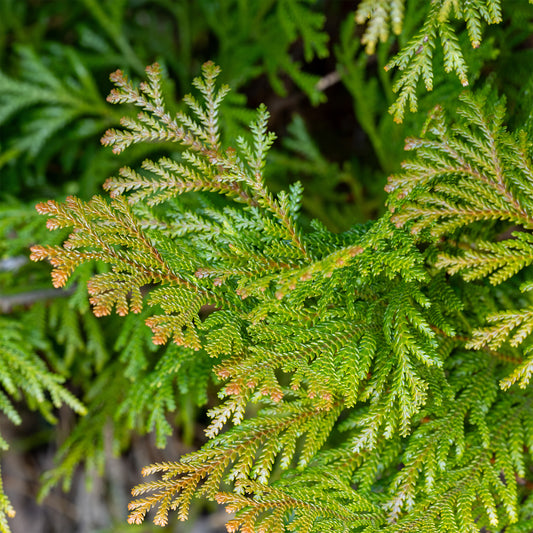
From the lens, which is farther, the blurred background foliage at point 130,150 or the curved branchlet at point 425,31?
the blurred background foliage at point 130,150

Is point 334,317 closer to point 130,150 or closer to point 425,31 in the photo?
point 425,31

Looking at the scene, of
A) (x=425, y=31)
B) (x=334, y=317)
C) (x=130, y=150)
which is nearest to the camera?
(x=425, y=31)

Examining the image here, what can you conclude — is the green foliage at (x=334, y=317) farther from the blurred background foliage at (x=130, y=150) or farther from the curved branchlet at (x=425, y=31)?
the blurred background foliage at (x=130, y=150)

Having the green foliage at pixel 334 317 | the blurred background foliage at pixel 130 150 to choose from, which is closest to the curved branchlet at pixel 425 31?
the green foliage at pixel 334 317

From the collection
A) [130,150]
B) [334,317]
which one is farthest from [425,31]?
[130,150]

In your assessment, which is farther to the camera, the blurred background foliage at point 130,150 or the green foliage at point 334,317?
the blurred background foliage at point 130,150

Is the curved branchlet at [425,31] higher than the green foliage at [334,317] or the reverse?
higher

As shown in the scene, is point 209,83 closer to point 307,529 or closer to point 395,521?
point 307,529

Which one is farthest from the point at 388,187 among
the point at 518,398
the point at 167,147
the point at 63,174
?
the point at 63,174
